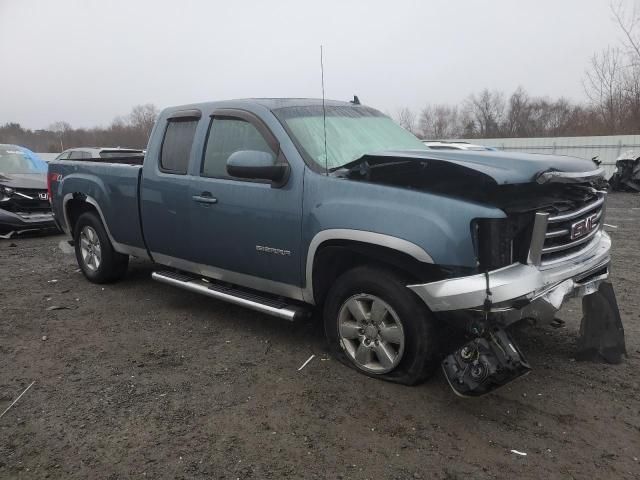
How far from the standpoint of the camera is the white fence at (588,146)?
20.8 m

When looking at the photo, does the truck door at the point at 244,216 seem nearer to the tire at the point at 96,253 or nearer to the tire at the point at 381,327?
the tire at the point at 381,327

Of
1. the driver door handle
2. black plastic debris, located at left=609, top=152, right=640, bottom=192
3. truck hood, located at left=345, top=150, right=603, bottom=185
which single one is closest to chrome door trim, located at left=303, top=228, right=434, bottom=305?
truck hood, located at left=345, top=150, right=603, bottom=185

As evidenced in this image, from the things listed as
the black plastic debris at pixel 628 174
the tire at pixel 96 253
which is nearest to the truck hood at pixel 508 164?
the tire at pixel 96 253

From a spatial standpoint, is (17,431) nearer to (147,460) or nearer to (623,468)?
(147,460)

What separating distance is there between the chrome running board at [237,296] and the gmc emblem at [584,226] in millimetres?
1883

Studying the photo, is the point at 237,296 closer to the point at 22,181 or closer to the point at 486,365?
the point at 486,365

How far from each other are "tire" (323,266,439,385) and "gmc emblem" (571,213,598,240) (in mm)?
1057

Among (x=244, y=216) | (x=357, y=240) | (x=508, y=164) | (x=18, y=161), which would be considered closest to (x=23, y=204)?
(x=18, y=161)

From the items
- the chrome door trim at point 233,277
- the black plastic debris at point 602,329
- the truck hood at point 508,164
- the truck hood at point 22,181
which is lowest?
the black plastic debris at point 602,329

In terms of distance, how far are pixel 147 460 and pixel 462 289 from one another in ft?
6.30

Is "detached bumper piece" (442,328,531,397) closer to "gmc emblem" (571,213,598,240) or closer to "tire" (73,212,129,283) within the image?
"gmc emblem" (571,213,598,240)

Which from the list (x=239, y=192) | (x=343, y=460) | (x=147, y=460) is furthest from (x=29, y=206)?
(x=343, y=460)

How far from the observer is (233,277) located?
4.36 meters

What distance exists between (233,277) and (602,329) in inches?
111
